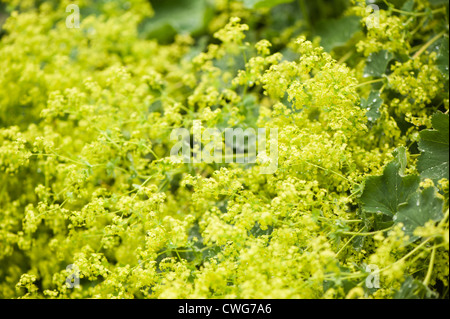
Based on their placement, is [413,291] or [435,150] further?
[435,150]

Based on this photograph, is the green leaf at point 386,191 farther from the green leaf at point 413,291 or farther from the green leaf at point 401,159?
the green leaf at point 413,291

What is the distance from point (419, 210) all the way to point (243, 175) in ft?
1.61

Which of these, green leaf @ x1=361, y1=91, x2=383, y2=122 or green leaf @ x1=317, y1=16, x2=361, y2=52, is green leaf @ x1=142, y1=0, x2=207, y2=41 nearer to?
green leaf @ x1=317, y1=16, x2=361, y2=52

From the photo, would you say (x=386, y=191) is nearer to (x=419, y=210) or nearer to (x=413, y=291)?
(x=419, y=210)

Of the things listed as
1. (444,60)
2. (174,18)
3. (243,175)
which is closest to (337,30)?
(444,60)

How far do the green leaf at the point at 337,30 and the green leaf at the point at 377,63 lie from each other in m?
0.30

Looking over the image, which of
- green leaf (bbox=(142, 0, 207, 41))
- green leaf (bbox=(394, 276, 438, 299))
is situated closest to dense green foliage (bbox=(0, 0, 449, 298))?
green leaf (bbox=(394, 276, 438, 299))

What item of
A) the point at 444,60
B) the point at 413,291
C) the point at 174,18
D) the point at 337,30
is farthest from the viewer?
the point at 174,18

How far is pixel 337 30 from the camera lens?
Result: 5.57 feet

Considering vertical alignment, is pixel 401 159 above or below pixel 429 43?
below

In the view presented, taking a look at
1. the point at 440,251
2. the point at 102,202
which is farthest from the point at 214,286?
the point at 440,251

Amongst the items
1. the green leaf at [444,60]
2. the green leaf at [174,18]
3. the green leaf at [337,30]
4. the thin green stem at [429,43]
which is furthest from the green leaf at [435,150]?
the green leaf at [174,18]

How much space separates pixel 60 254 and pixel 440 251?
3.35 ft
